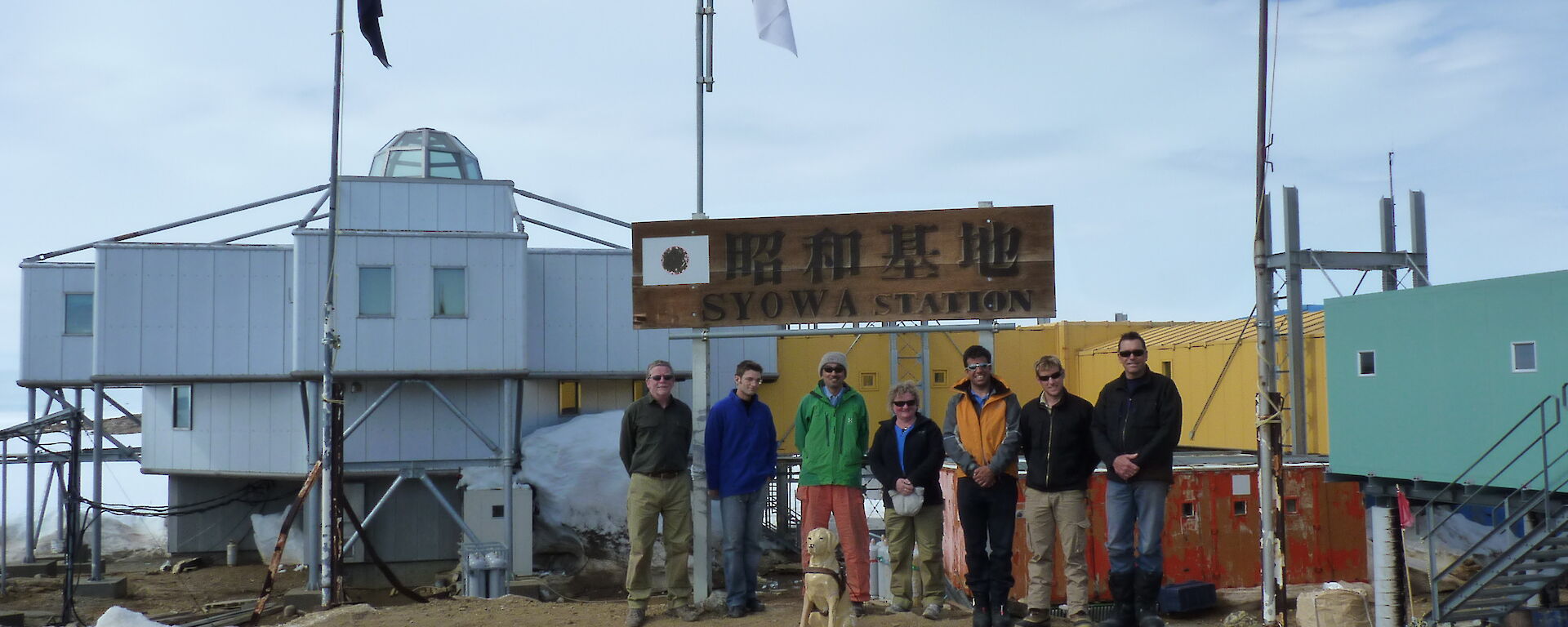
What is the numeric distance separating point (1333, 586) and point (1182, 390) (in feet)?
55.8

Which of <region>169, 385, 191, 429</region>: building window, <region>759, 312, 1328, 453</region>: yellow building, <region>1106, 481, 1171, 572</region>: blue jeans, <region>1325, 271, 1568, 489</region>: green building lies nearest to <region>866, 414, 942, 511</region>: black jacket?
<region>1106, 481, 1171, 572</region>: blue jeans

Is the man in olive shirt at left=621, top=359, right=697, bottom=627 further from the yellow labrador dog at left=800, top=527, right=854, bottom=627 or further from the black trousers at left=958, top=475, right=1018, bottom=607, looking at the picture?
the black trousers at left=958, top=475, right=1018, bottom=607

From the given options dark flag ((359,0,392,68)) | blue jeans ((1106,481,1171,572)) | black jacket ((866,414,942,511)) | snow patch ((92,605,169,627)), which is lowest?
snow patch ((92,605,169,627))

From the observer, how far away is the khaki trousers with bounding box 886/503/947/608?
8.27m

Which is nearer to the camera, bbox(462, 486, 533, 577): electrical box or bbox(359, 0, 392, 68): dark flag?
bbox(359, 0, 392, 68): dark flag

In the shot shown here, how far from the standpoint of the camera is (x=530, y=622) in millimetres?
8891

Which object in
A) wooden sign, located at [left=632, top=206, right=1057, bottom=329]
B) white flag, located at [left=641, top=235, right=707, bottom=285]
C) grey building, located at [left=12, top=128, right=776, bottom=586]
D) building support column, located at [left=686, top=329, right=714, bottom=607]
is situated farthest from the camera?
grey building, located at [left=12, top=128, right=776, bottom=586]

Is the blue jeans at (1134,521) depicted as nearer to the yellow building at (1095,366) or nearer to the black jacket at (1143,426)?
the black jacket at (1143,426)

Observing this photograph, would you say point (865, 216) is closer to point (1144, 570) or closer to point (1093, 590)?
point (1144, 570)

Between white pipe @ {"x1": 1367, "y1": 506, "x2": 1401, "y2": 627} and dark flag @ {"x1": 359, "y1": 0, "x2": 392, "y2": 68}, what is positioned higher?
dark flag @ {"x1": 359, "y1": 0, "x2": 392, "y2": 68}

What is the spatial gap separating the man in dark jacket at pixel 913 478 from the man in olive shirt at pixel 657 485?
1433mm

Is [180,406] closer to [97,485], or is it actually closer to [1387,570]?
[97,485]

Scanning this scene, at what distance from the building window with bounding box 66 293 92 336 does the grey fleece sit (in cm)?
2059

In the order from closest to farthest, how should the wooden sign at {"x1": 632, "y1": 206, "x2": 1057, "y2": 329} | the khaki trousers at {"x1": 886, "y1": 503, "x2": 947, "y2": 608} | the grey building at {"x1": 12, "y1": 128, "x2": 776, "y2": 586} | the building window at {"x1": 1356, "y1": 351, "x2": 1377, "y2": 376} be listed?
the khaki trousers at {"x1": 886, "y1": 503, "x2": 947, "y2": 608}, the wooden sign at {"x1": 632, "y1": 206, "x2": 1057, "y2": 329}, the building window at {"x1": 1356, "y1": 351, "x2": 1377, "y2": 376}, the grey building at {"x1": 12, "y1": 128, "x2": 776, "y2": 586}
